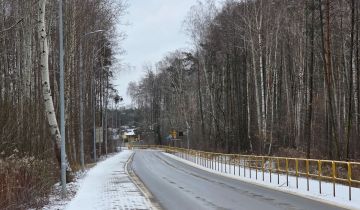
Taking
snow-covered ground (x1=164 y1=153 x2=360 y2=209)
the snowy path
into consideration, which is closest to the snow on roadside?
the snowy path

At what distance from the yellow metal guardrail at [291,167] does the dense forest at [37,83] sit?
9404 mm

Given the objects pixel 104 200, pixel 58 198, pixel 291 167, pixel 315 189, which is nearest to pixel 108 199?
pixel 104 200

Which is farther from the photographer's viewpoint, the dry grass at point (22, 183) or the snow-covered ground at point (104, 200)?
the snow-covered ground at point (104, 200)

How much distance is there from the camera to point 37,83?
35094mm

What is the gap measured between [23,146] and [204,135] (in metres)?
57.3

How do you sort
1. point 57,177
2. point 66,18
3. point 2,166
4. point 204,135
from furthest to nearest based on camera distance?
point 204,135, point 66,18, point 57,177, point 2,166

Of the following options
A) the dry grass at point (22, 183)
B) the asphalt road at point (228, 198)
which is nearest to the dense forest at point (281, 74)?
the asphalt road at point (228, 198)

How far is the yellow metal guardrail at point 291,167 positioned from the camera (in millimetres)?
17547

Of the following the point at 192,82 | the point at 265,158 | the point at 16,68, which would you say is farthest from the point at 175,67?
the point at 265,158

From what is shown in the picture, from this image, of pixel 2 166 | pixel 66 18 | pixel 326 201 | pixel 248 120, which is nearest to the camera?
pixel 2 166

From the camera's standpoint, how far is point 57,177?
24594 millimetres

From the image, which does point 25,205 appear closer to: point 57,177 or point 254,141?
point 57,177

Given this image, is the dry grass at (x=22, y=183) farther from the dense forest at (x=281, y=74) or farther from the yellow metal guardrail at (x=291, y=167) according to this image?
the dense forest at (x=281, y=74)

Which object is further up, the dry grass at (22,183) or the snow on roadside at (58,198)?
the dry grass at (22,183)
